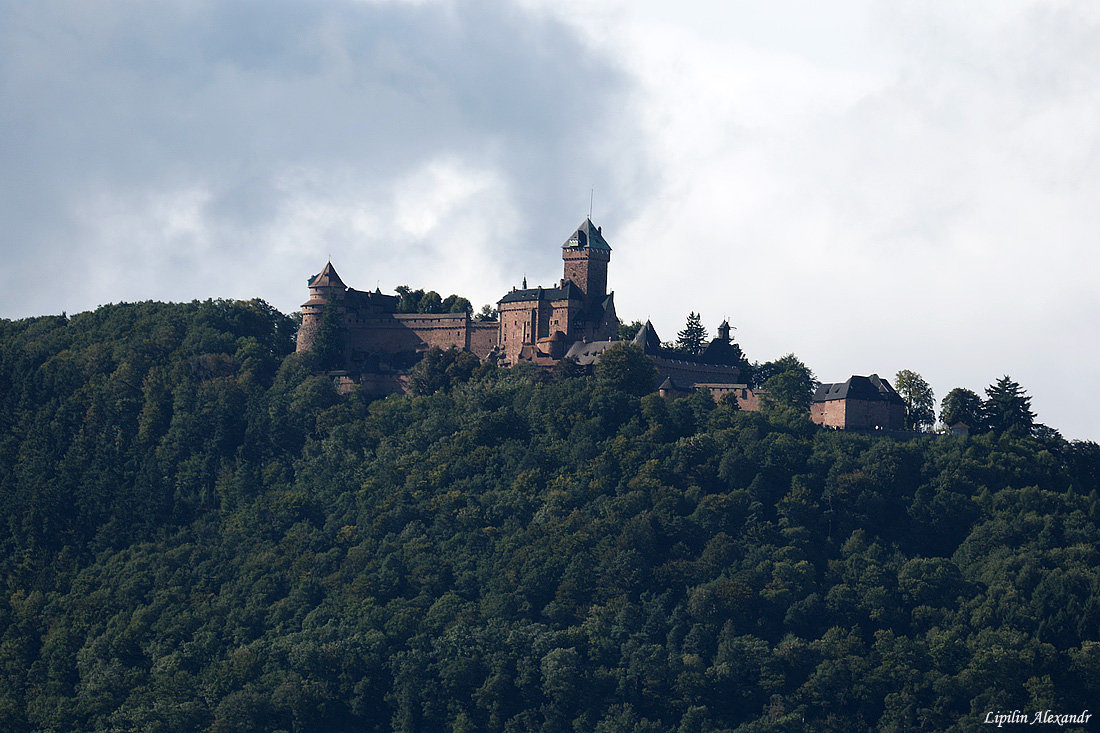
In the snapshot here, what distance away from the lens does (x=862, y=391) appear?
3969 inches

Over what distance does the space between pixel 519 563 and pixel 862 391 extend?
21618 millimetres

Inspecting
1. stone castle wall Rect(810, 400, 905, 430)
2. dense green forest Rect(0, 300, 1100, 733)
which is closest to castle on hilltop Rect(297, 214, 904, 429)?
stone castle wall Rect(810, 400, 905, 430)

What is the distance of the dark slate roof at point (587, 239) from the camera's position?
4360 inches

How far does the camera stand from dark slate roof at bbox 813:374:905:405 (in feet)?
330

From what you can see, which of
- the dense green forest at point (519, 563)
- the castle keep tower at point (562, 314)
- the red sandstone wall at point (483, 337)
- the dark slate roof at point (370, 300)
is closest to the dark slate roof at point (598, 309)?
the castle keep tower at point (562, 314)

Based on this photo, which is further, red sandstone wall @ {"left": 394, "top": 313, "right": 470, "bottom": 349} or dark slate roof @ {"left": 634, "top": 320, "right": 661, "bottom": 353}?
red sandstone wall @ {"left": 394, "top": 313, "right": 470, "bottom": 349}

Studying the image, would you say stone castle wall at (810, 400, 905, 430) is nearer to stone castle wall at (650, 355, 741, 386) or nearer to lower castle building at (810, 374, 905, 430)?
lower castle building at (810, 374, 905, 430)

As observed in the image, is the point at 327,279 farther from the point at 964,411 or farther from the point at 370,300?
the point at 964,411

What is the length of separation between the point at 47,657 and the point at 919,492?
43747mm

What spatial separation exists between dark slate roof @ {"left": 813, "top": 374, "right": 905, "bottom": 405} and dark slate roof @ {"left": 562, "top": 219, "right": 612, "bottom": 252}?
16395mm

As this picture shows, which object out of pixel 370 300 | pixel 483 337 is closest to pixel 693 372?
pixel 483 337

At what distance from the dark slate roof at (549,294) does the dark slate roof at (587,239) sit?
2.54m

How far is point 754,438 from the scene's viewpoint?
9569 cm

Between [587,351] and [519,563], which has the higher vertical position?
[587,351]
